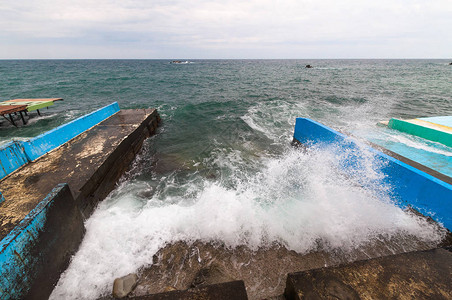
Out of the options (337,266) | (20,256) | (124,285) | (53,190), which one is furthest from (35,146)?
(337,266)

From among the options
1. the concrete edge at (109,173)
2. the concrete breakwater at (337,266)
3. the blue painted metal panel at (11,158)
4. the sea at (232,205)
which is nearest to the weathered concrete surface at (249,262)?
the concrete breakwater at (337,266)

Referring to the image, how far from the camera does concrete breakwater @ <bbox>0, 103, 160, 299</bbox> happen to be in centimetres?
256

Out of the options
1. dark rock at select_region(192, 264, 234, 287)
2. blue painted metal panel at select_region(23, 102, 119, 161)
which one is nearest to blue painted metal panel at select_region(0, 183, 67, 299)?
dark rock at select_region(192, 264, 234, 287)

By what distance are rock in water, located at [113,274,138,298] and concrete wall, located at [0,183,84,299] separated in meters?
0.99

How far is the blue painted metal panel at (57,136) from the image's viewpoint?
17.8ft

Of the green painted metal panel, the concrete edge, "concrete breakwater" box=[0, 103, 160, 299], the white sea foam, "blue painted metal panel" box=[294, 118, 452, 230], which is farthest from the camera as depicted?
the green painted metal panel

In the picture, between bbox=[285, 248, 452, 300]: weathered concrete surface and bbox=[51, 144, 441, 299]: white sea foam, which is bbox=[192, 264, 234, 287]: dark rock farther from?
bbox=[285, 248, 452, 300]: weathered concrete surface

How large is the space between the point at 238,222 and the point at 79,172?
4332 millimetres

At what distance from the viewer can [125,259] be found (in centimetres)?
354

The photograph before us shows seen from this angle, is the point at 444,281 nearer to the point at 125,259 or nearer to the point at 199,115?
the point at 125,259

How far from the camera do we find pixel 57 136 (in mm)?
6395

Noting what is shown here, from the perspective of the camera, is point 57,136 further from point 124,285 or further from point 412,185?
point 412,185

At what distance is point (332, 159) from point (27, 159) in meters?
8.95

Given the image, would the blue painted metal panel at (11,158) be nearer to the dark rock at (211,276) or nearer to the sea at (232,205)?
the sea at (232,205)
